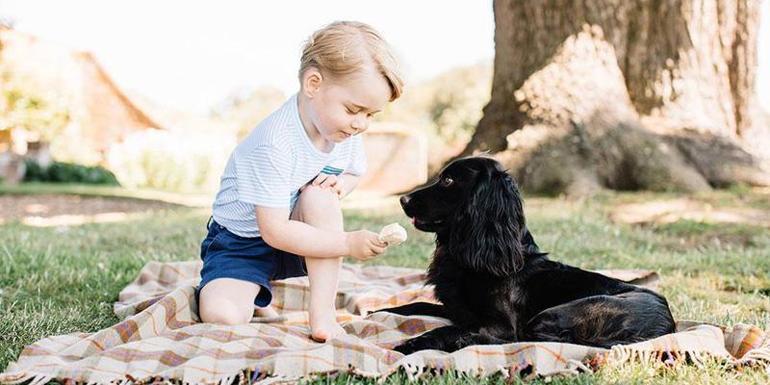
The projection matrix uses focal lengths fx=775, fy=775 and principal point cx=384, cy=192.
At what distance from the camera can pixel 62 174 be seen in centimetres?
1912

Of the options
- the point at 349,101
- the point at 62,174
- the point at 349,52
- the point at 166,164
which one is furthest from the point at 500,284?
the point at 166,164

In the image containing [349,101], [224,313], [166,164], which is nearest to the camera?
[349,101]

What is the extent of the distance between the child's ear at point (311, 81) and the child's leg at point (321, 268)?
0.41 metres

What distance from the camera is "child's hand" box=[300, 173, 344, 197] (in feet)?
10.6

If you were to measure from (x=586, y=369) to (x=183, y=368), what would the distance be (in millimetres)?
1277

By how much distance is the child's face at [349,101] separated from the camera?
2904 millimetres

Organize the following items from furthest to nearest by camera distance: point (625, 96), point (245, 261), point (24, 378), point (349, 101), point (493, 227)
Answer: point (625, 96) < point (245, 261) < point (493, 227) < point (349, 101) < point (24, 378)

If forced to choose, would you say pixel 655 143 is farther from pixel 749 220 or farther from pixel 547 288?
pixel 547 288

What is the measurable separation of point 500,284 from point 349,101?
3.10 ft

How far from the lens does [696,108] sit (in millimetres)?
8289

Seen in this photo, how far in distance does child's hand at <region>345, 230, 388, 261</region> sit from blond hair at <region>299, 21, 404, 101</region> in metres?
0.58

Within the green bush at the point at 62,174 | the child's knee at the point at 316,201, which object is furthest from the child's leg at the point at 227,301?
the green bush at the point at 62,174

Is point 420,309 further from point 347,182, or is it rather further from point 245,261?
point 245,261

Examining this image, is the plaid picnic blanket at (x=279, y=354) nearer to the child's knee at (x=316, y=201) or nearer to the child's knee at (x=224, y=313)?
the child's knee at (x=224, y=313)
